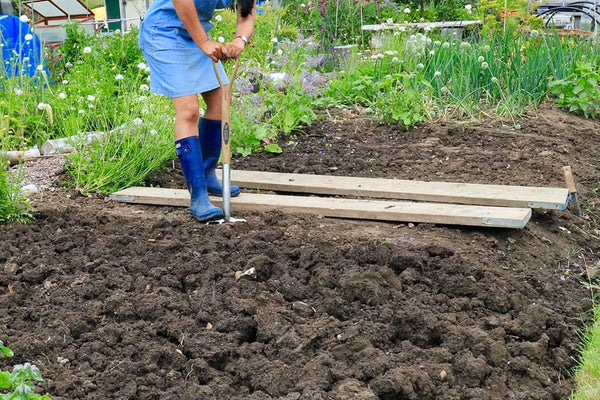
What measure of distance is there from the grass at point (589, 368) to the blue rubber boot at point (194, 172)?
193 centimetres

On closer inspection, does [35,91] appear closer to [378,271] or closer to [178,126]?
[178,126]

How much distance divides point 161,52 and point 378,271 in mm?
1674

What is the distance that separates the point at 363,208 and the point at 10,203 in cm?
183

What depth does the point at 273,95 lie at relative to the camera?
592 centimetres

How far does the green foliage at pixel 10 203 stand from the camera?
13.0 ft

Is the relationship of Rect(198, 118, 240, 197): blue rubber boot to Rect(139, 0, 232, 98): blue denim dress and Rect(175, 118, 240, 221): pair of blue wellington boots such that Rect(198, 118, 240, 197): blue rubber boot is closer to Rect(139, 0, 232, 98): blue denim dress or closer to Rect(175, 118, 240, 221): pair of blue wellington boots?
Rect(175, 118, 240, 221): pair of blue wellington boots

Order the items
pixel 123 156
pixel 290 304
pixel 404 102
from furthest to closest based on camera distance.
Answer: pixel 404 102 < pixel 123 156 < pixel 290 304

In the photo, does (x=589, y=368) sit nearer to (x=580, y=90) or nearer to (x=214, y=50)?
(x=214, y=50)

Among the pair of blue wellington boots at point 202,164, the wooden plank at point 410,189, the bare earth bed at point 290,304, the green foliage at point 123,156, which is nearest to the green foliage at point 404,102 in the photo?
the wooden plank at point 410,189

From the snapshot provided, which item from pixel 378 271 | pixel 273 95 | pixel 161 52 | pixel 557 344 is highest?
pixel 161 52

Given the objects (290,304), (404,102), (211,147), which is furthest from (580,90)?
(290,304)

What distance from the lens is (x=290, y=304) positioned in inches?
121

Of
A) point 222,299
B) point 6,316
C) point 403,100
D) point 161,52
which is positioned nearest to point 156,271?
point 222,299

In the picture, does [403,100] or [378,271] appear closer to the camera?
[378,271]
